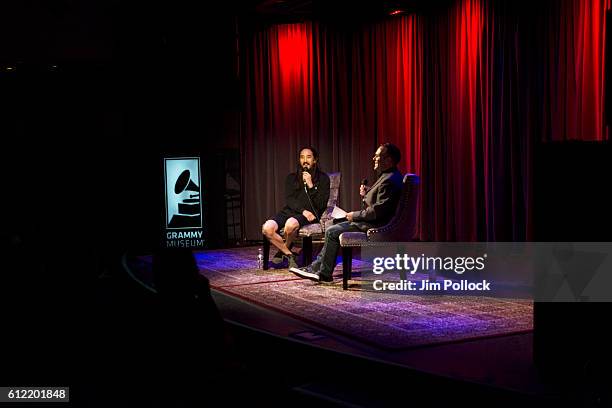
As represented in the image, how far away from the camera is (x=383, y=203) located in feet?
20.1

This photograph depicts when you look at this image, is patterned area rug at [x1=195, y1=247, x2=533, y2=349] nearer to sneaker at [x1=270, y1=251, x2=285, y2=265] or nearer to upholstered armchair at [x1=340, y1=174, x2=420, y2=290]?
upholstered armchair at [x1=340, y1=174, x2=420, y2=290]

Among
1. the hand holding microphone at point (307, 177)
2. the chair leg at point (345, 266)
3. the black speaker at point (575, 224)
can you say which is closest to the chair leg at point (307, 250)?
the hand holding microphone at point (307, 177)

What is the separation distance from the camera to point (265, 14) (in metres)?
9.66

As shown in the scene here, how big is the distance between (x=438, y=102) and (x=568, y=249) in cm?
505

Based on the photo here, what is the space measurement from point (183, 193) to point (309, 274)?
2724 millimetres

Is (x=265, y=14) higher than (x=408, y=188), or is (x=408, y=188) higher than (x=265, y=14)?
(x=265, y=14)

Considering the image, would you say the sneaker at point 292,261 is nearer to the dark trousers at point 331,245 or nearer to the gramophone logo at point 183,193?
the dark trousers at point 331,245

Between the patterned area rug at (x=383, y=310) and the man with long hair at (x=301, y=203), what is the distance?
42cm

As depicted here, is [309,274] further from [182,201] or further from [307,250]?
[182,201]

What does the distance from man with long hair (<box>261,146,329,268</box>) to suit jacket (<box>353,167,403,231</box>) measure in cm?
103

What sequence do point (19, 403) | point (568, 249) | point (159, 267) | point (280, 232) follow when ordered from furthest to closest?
point (280, 232), point (19, 403), point (568, 249), point (159, 267)

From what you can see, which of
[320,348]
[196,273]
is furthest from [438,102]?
[196,273]

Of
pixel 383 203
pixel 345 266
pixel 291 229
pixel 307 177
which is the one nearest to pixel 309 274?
pixel 345 266

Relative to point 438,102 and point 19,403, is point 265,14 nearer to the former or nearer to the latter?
point 438,102
